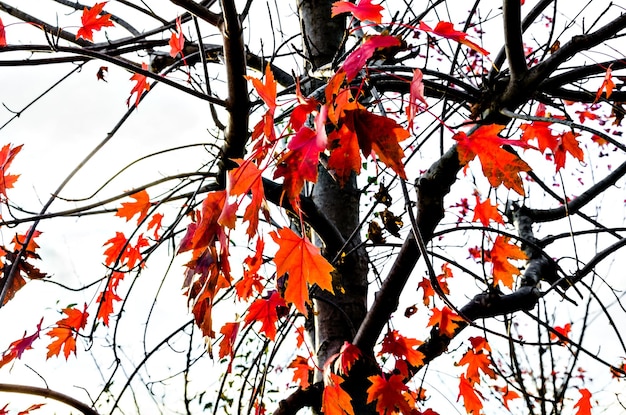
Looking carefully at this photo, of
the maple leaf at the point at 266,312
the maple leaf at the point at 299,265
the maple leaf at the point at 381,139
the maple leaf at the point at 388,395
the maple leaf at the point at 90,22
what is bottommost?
the maple leaf at the point at 388,395

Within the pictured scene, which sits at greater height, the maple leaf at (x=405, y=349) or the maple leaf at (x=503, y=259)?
the maple leaf at (x=503, y=259)

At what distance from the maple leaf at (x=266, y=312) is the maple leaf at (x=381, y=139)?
1010 millimetres

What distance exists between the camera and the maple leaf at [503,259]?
2.18m

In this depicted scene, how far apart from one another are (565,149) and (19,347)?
204 centimetres

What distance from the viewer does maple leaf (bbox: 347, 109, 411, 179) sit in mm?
1053

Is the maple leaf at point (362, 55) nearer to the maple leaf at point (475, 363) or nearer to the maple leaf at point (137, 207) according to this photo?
the maple leaf at point (137, 207)

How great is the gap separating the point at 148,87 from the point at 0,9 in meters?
1.12

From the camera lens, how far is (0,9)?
2531mm

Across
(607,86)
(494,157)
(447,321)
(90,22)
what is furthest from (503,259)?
(90,22)

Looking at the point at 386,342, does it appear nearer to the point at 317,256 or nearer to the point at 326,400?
the point at 326,400

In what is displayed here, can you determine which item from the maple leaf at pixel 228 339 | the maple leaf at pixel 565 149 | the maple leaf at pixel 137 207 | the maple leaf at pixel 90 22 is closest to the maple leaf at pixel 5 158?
the maple leaf at pixel 137 207

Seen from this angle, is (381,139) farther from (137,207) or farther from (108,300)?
(108,300)

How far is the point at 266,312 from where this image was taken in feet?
6.38

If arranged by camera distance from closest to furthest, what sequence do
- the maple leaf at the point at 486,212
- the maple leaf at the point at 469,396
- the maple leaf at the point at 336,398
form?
the maple leaf at the point at 336,398 → the maple leaf at the point at 486,212 → the maple leaf at the point at 469,396
